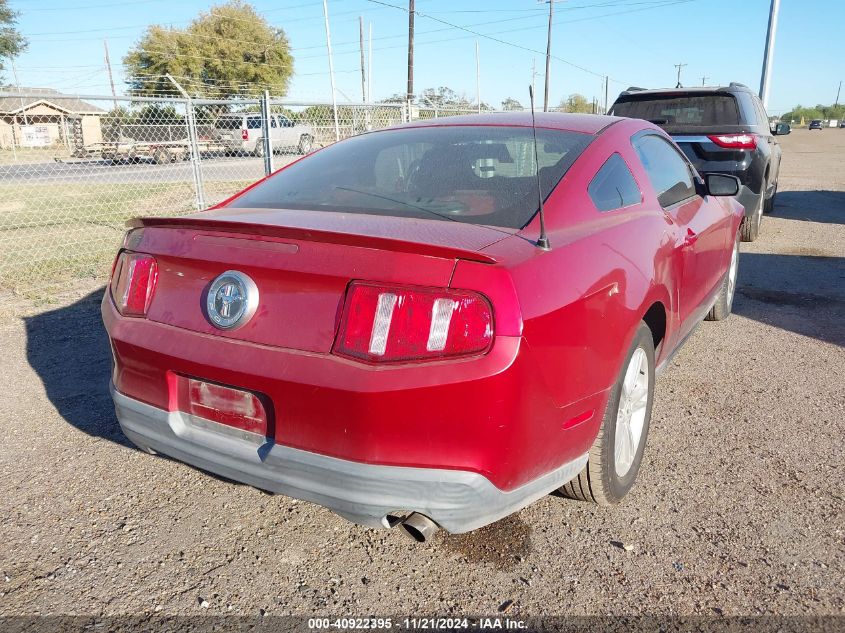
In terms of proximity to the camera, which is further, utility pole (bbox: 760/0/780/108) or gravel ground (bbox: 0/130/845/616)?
utility pole (bbox: 760/0/780/108)

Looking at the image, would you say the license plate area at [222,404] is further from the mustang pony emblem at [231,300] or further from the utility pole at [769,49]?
the utility pole at [769,49]

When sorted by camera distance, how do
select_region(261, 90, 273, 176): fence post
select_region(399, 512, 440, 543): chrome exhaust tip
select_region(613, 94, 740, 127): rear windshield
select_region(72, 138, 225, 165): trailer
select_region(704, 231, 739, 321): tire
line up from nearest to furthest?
select_region(399, 512, 440, 543): chrome exhaust tip → select_region(704, 231, 739, 321): tire → select_region(613, 94, 740, 127): rear windshield → select_region(261, 90, 273, 176): fence post → select_region(72, 138, 225, 165): trailer

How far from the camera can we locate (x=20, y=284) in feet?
21.4

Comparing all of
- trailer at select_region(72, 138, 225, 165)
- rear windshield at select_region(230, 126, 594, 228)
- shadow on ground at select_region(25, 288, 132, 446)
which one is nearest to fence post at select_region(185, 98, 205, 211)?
trailer at select_region(72, 138, 225, 165)

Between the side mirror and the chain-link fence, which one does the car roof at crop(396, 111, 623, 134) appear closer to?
the side mirror

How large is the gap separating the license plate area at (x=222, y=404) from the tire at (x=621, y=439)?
1.18m

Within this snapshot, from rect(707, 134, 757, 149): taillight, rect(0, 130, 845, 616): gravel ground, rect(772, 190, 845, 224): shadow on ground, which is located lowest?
rect(0, 130, 845, 616): gravel ground

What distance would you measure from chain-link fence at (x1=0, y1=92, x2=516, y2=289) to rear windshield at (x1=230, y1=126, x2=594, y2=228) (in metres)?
4.66

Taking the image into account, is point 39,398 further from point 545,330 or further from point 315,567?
point 545,330

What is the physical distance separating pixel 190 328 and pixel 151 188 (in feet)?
45.4

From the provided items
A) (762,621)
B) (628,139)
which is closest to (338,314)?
(762,621)

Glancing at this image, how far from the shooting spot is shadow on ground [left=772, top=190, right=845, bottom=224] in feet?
36.0

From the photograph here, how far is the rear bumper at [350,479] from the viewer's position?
6.23ft

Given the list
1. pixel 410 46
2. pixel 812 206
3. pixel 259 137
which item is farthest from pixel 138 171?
pixel 410 46
